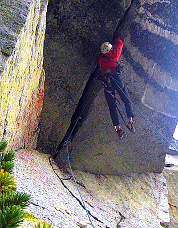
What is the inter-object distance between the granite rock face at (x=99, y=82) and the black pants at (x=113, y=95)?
0.27 metres

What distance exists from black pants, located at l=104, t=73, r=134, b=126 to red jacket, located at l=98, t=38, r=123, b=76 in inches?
7.3

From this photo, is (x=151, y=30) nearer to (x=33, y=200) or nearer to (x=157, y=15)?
(x=157, y=15)

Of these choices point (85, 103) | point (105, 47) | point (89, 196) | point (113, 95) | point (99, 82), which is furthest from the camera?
point (85, 103)

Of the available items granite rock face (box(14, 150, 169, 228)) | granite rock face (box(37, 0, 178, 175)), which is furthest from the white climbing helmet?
granite rock face (box(14, 150, 169, 228))

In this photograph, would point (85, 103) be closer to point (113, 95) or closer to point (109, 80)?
point (113, 95)

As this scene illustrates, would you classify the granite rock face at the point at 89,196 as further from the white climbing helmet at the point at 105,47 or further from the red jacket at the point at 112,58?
the white climbing helmet at the point at 105,47

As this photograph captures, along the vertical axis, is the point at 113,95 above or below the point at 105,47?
below

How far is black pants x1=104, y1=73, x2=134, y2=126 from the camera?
16.0 feet

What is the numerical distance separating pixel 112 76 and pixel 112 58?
337 mm

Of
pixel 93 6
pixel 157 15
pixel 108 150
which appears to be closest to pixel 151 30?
pixel 157 15

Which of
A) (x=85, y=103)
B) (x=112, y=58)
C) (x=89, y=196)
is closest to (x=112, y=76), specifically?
(x=112, y=58)

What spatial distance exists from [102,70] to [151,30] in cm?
136

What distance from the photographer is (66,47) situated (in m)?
4.93

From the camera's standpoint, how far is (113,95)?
4949 mm
